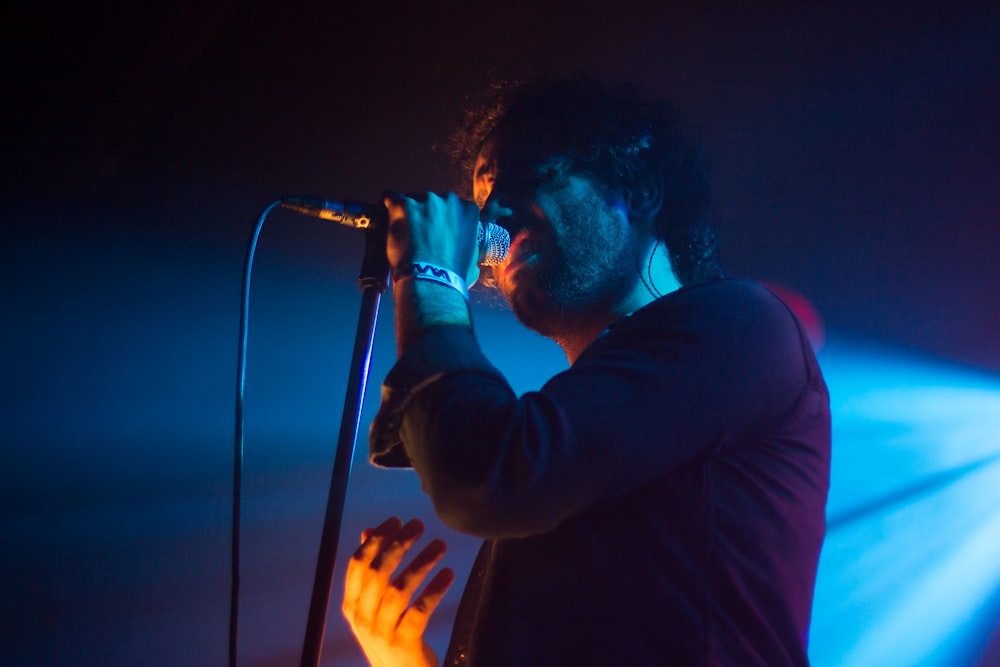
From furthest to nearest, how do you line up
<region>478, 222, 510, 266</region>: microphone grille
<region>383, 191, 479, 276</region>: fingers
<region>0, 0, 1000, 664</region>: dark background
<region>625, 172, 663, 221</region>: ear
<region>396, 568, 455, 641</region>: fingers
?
<region>0, 0, 1000, 664</region>: dark background → <region>625, 172, 663, 221</region>: ear → <region>478, 222, 510, 266</region>: microphone grille → <region>396, 568, 455, 641</region>: fingers → <region>383, 191, 479, 276</region>: fingers

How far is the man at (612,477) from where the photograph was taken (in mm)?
838

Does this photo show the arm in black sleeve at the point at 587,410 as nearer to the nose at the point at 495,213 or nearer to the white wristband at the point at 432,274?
the white wristband at the point at 432,274

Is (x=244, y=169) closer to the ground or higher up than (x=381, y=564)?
higher up

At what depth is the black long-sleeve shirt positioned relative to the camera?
0.83m

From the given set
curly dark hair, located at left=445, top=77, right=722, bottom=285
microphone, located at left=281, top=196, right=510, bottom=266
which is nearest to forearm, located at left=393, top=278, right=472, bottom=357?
A: microphone, located at left=281, top=196, right=510, bottom=266

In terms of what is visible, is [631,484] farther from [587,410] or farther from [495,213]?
[495,213]

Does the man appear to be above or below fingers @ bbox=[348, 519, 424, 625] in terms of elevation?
above

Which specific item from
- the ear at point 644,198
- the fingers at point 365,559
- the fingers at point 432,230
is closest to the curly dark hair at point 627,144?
the ear at point 644,198

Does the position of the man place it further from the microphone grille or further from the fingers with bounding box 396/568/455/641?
the microphone grille

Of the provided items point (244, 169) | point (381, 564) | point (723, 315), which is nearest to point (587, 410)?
point (723, 315)

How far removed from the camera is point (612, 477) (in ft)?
2.75

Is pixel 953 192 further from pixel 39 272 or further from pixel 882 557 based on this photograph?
pixel 39 272

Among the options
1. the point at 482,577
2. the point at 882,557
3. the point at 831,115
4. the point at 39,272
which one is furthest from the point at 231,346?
the point at 882,557

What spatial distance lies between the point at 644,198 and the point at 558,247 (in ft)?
1.13
